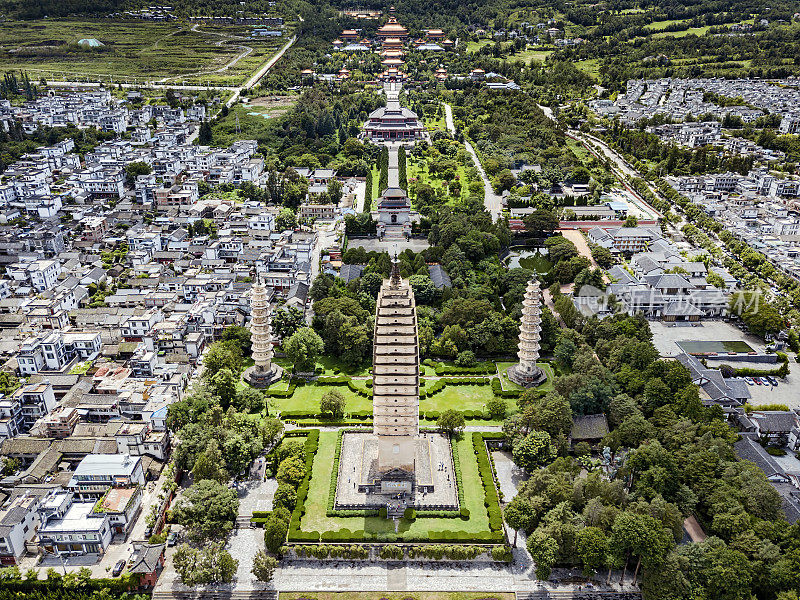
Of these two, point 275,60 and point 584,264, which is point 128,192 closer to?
point 584,264

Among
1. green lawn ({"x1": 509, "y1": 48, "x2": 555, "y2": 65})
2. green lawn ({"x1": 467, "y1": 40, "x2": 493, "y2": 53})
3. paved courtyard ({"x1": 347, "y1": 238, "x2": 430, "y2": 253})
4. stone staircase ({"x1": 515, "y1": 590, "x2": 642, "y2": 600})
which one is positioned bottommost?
stone staircase ({"x1": 515, "y1": 590, "x2": 642, "y2": 600})

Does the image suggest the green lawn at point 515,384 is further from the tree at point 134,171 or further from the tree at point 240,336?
the tree at point 134,171

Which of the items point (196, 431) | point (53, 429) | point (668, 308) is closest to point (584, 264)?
point (668, 308)

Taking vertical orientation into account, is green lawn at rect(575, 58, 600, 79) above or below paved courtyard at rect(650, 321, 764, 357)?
above

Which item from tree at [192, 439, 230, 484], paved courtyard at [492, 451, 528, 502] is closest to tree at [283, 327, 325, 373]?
tree at [192, 439, 230, 484]

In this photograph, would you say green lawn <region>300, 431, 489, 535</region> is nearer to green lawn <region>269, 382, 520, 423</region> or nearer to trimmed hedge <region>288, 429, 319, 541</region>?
trimmed hedge <region>288, 429, 319, 541</region>
